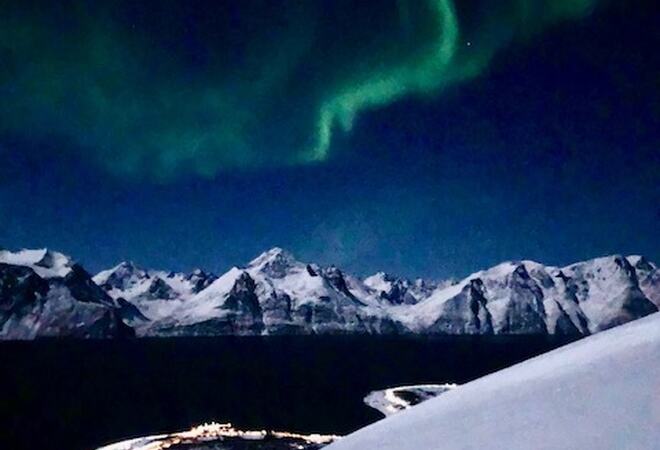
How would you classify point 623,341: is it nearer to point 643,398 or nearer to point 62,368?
point 643,398

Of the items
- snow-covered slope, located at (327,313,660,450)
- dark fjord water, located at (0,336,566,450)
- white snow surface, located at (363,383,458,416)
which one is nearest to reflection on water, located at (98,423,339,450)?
dark fjord water, located at (0,336,566,450)

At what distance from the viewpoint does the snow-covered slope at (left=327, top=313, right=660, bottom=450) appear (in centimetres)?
200

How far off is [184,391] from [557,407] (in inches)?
4684

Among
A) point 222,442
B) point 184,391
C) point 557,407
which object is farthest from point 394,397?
point 557,407

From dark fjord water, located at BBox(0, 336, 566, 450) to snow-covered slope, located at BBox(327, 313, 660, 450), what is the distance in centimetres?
7127

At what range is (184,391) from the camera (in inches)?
4343

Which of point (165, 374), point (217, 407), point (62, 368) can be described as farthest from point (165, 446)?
point (62, 368)

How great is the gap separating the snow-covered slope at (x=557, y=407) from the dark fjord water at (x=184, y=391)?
71.3 m

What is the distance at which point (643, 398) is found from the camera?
2145 mm

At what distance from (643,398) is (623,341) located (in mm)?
887

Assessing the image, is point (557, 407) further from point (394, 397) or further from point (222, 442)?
point (394, 397)

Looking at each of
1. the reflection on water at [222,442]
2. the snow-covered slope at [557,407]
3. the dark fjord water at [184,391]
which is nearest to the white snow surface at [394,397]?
the dark fjord water at [184,391]

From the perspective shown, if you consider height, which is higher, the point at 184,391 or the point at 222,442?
the point at 184,391

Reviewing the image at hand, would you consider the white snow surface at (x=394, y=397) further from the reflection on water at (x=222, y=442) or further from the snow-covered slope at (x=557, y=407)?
the snow-covered slope at (x=557, y=407)
